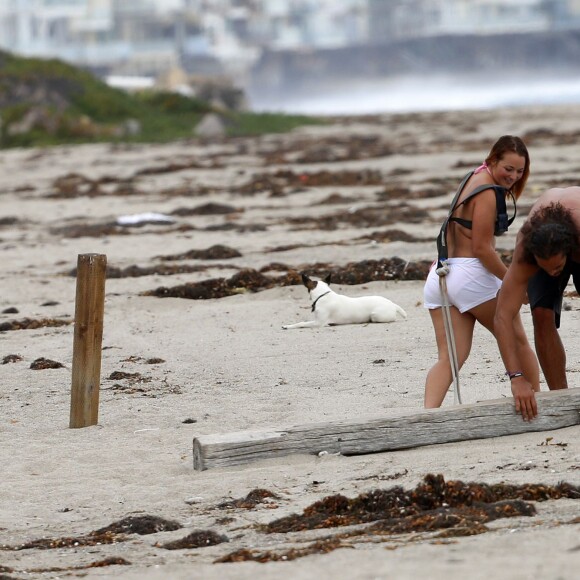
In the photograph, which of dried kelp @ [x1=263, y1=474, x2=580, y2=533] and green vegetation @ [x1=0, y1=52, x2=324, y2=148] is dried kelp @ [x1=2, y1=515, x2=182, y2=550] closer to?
dried kelp @ [x1=263, y1=474, x2=580, y2=533]

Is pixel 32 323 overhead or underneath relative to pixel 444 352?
overhead

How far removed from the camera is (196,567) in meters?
4.74

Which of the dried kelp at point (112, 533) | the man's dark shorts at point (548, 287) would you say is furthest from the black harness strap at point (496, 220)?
the dried kelp at point (112, 533)

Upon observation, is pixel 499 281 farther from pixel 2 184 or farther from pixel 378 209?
pixel 2 184

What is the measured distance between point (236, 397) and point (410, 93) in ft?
384

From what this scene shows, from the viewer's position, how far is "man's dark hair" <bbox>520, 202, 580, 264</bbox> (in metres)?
5.67

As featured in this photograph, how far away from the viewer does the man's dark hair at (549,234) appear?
567 cm

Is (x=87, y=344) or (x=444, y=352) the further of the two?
(x=87, y=344)

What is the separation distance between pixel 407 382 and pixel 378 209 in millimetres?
9830

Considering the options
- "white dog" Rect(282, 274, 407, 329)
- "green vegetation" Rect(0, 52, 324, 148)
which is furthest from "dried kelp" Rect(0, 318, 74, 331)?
"green vegetation" Rect(0, 52, 324, 148)

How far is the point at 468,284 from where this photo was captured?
638 cm

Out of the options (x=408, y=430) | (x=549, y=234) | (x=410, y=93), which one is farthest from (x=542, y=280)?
(x=410, y=93)

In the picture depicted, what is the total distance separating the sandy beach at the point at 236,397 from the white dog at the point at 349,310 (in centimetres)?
9

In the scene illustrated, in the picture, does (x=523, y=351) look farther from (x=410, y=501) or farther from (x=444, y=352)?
(x=410, y=501)
